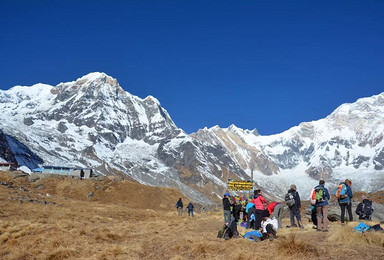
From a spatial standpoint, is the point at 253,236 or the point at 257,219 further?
the point at 257,219

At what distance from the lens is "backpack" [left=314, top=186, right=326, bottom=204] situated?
14703mm

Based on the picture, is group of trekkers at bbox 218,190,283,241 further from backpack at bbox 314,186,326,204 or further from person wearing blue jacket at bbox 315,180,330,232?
backpack at bbox 314,186,326,204

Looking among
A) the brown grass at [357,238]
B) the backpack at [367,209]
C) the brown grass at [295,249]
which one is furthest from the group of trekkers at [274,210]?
the backpack at [367,209]

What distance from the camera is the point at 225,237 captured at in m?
13.3

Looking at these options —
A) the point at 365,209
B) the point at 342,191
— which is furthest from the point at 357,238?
the point at 365,209

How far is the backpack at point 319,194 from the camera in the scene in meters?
14.7

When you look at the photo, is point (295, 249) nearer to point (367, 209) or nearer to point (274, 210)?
point (274, 210)

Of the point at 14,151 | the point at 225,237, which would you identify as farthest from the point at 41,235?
the point at 14,151

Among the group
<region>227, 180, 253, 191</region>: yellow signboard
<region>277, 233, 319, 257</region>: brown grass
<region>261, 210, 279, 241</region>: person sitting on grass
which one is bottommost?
<region>277, 233, 319, 257</region>: brown grass

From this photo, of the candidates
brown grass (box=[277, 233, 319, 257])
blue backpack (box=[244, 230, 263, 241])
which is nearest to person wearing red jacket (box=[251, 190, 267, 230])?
blue backpack (box=[244, 230, 263, 241])

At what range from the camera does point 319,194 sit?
14.8m

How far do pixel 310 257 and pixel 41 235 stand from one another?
37.4 feet

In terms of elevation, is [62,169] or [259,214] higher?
[62,169]

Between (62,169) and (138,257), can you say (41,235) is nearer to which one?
(138,257)
